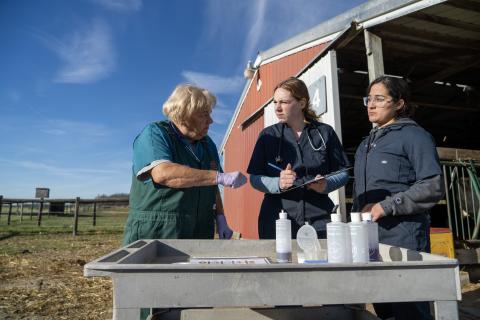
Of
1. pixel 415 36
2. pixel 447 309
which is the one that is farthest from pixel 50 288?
pixel 415 36

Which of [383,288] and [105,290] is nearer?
[383,288]

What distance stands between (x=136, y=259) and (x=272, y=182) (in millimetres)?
1029

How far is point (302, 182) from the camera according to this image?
2.13 metres

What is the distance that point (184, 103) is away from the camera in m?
2.24

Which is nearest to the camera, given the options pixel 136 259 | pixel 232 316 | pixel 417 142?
pixel 136 259

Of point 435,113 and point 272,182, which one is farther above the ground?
point 435,113

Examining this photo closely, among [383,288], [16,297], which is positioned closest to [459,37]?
[383,288]

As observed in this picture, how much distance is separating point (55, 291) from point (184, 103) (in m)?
4.55

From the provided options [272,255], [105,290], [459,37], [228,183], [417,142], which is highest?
[459,37]

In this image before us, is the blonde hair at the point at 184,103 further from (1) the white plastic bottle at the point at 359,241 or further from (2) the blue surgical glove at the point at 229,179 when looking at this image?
(1) the white plastic bottle at the point at 359,241

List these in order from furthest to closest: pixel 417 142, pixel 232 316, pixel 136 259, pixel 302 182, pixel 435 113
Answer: pixel 435 113
pixel 302 182
pixel 417 142
pixel 232 316
pixel 136 259

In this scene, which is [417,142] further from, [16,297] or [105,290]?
[16,297]

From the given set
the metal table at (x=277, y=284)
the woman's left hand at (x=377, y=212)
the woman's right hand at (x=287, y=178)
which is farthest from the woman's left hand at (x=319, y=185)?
the metal table at (x=277, y=284)

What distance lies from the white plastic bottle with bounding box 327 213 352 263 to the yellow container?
3.96 meters
